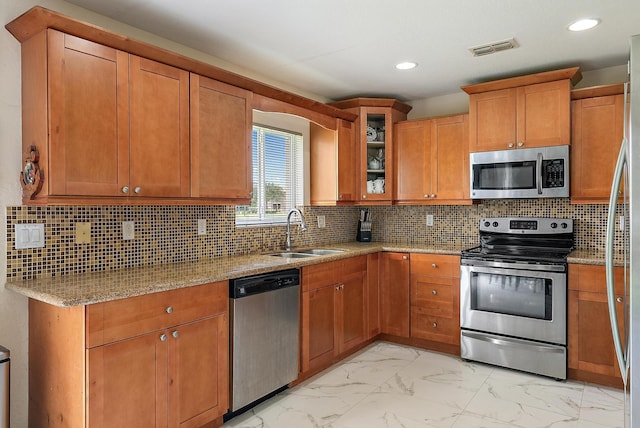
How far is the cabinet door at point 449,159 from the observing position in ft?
A: 12.6

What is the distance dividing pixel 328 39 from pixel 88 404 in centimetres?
245

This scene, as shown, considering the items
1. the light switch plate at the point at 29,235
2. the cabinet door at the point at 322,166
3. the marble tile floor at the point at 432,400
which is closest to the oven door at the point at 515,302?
the marble tile floor at the point at 432,400

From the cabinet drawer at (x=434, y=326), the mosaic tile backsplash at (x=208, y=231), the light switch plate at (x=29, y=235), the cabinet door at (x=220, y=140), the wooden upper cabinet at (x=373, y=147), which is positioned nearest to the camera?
the light switch plate at (x=29, y=235)

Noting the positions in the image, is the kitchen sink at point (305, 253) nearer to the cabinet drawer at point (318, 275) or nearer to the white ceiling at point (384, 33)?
the cabinet drawer at point (318, 275)

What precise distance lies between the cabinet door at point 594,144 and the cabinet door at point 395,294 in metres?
1.51

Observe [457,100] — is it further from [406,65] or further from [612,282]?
[612,282]

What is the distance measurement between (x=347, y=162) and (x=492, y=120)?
1331mm

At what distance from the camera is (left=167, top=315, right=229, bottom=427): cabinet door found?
2141 mm

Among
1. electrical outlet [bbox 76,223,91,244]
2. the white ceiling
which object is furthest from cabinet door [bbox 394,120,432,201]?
electrical outlet [bbox 76,223,91,244]

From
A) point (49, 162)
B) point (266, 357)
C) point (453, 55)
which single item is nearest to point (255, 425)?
point (266, 357)

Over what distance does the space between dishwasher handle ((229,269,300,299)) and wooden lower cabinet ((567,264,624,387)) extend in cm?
202

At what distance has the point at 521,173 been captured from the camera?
349 cm

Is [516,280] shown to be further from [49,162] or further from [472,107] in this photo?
[49,162]

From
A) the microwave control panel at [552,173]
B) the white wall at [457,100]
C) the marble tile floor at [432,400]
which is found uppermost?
the white wall at [457,100]
